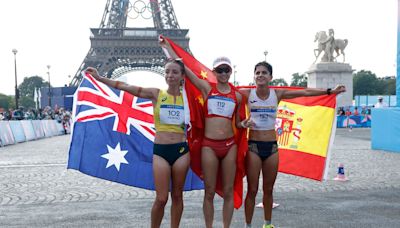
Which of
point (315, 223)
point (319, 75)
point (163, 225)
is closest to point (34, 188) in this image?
point (163, 225)

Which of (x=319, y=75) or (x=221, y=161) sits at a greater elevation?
(x=319, y=75)

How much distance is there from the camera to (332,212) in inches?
267

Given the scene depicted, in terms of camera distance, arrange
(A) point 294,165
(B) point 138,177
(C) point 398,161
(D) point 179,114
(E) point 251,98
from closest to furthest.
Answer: (D) point 179,114, (E) point 251,98, (B) point 138,177, (A) point 294,165, (C) point 398,161

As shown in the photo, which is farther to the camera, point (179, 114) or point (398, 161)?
point (398, 161)

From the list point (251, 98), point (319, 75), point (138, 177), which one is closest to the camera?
point (251, 98)

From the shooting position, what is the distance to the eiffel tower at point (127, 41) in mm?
70875

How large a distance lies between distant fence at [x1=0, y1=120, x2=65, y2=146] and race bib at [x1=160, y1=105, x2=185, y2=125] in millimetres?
17503

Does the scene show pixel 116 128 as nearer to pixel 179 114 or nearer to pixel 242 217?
pixel 179 114

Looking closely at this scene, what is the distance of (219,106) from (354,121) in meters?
32.3

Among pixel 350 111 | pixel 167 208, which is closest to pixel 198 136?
pixel 167 208

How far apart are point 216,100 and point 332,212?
2.66m

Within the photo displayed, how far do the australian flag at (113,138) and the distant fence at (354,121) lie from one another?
99.4 feet

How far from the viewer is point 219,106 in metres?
5.37

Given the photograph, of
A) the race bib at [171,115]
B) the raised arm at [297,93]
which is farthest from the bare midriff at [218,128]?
the raised arm at [297,93]
